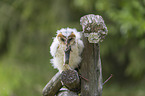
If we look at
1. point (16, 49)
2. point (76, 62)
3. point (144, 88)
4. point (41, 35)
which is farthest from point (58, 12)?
point (76, 62)

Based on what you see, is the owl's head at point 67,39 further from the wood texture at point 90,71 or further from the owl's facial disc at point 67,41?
the wood texture at point 90,71

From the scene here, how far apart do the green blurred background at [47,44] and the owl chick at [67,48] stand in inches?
84.9

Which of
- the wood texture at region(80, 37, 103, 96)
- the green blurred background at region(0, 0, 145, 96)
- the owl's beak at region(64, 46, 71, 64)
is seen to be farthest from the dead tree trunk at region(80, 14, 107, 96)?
the green blurred background at region(0, 0, 145, 96)

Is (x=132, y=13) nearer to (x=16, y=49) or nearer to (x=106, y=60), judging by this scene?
(x=106, y=60)

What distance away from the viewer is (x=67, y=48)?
4.78ft

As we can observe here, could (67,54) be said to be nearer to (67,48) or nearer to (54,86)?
(67,48)

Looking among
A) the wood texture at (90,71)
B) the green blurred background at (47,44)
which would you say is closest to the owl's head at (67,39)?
the wood texture at (90,71)

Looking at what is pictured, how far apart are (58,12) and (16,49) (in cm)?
115

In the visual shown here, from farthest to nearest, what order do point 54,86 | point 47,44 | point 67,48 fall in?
point 47,44, point 54,86, point 67,48

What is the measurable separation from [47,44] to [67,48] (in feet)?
9.72

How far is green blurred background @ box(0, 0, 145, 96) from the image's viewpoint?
3.79 metres

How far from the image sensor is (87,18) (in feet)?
4.71

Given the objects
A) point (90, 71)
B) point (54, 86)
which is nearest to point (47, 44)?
point (54, 86)

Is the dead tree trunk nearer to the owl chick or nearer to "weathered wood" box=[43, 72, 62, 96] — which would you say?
the owl chick
